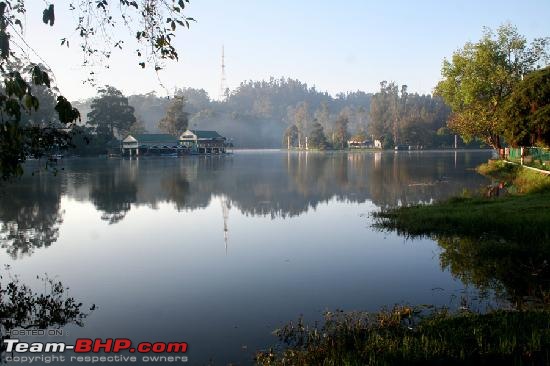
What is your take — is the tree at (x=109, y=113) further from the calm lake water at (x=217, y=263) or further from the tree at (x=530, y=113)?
the tree at (x=530, y=113)

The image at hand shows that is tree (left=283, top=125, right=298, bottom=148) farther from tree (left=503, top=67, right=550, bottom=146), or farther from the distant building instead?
tree (left=503, top=67, right=550, bottom=146)

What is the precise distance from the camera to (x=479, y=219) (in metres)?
17.1

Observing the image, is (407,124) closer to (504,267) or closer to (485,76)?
(485,76)

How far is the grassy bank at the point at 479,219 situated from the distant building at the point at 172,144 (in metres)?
88.2

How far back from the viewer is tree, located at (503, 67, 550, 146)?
29328mm

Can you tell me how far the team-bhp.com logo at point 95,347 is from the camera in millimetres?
8391

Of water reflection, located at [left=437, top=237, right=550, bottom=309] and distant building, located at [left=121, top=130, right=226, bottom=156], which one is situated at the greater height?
distant building, located at [left=121, top=130, right=226, bottom=156]

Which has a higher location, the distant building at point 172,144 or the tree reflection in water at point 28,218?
the distant building at point 172,144

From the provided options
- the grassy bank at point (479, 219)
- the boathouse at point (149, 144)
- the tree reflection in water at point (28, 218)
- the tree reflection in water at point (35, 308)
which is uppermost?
the boathouse at point (149, 144)

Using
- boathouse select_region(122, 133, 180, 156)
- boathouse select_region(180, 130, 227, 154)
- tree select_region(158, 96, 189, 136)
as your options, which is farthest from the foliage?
boathouse select_region(122, 133, 180, 156)

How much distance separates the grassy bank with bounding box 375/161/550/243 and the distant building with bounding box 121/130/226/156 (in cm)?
8818

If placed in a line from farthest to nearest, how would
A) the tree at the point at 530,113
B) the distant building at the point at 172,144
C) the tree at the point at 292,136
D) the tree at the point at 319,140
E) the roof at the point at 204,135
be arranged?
the tree at the point at 292,136, the tree at the point at 319,140, the roof at the point at 204,135, the distant building at the point at 172,144, the tree at the point at 530,113

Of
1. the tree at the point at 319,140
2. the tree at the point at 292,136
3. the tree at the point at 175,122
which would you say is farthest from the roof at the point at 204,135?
the tree at the point at 292,136

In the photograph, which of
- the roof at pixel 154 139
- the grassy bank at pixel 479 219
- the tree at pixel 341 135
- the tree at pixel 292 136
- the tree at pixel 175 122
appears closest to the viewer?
the grassy bank at pixel 479 219
